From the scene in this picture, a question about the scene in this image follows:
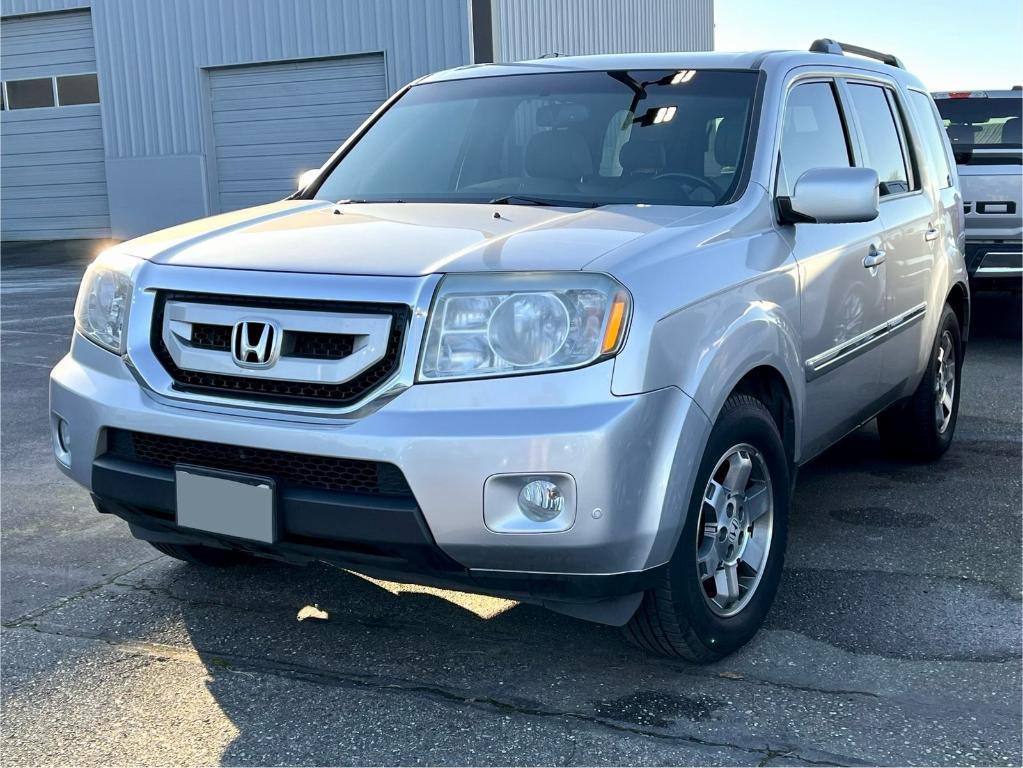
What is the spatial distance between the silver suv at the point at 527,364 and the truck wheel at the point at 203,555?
0.01m

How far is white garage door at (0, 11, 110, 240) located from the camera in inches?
767

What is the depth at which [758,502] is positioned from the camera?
3.36m

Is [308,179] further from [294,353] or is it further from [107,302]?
[294,353]

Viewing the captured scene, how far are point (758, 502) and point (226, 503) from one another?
5.02 feet

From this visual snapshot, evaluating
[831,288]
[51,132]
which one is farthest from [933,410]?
[51,132]

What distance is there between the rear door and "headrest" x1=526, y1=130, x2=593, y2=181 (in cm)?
126

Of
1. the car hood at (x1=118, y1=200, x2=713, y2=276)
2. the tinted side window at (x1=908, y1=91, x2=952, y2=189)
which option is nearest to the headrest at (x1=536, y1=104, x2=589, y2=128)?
the car hood at (x1=118, y1=200, x2=713, y2=276)

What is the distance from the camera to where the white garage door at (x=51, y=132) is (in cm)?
1948

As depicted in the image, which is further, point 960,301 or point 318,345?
point 960,301

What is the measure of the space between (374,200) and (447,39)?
12.4 m

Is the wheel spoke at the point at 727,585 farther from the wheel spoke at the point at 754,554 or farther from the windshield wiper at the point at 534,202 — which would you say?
the windshield wiper at the point at 534,202

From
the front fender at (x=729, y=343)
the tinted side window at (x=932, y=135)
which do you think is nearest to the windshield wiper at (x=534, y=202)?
the front fender at (x=729, y=343)

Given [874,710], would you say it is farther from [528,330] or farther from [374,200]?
[374,200]

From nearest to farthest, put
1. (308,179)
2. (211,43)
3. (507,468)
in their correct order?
(507,468) → (308,179) → (211,43)
